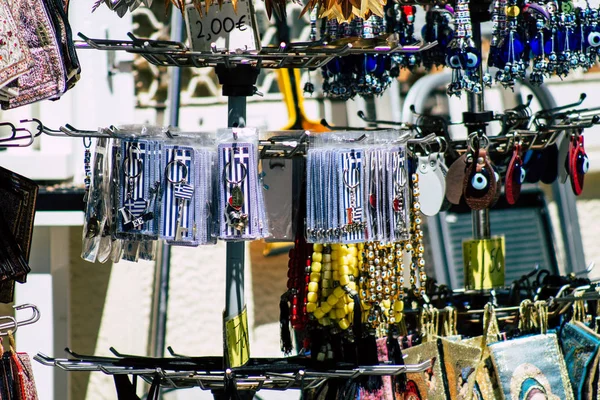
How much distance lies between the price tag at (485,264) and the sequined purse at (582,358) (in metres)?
0.30

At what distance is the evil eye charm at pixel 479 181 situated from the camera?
8.14ft

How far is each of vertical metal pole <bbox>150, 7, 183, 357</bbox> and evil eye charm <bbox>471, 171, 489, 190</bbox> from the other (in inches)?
65.4

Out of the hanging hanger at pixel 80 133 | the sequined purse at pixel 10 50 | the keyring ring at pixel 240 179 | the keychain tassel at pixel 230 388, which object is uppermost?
the sequined purse at pixel 10 50

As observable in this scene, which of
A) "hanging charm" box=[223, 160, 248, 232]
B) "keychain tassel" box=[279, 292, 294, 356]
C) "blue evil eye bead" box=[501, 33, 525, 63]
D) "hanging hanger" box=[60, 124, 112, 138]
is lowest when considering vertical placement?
"keychain tassel" box=[279, 292, 294, 356]

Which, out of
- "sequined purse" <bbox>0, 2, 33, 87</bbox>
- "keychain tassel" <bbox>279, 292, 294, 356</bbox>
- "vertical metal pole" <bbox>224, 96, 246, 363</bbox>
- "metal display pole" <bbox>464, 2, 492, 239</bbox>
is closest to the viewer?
"sequined purse" <bbox>0, 2, 33, 87</bbox>

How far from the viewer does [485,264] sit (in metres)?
2.74

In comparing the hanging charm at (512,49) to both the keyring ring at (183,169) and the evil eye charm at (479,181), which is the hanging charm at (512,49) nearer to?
the evil eye charm at (479,181)

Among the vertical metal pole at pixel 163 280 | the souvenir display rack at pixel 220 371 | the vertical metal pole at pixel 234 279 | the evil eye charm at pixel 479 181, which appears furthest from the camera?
the vertical metal pole at pixel 163 280

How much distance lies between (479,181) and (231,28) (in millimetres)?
878

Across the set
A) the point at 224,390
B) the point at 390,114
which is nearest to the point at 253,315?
the point at 390,114

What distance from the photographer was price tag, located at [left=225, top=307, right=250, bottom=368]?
2.08m

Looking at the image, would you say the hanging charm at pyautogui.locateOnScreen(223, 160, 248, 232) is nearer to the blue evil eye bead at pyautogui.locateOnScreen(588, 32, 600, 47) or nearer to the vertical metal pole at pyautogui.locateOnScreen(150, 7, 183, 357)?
the blue evil eye bead at pyautogui.locateOnScreen(588, 32, 600, 47)

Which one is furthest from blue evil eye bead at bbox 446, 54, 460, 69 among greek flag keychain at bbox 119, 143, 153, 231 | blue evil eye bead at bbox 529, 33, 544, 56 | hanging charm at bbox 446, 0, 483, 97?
greek flag keychain at bbox 119, 143, 153, 231

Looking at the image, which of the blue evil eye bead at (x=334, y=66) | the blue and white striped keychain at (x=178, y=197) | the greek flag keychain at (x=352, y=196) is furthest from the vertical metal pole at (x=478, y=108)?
the blue and white striped keychain at (x=178, y=197)
